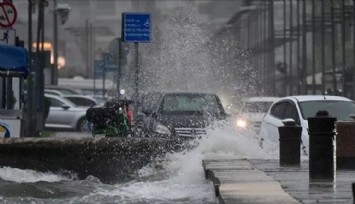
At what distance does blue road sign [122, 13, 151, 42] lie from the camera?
20.0m

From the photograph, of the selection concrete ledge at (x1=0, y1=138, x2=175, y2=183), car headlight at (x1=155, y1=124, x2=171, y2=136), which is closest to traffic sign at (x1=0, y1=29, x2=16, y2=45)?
concrete ledge at (x1=0, y1=138, x2=175, y2=183)

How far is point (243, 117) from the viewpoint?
2392 centimetres

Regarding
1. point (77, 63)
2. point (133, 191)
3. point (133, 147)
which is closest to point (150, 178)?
point (133, 147)

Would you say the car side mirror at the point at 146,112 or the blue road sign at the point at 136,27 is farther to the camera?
the blue road sign at the point at 136,27

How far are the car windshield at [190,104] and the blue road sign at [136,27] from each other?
151 centimetres

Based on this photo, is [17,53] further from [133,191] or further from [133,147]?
[133,191]

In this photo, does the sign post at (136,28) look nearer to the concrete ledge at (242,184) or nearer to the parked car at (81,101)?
the concrete ledge at (242,184)

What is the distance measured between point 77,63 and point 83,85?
34301 mm

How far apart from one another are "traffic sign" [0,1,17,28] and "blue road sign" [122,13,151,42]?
146 inches

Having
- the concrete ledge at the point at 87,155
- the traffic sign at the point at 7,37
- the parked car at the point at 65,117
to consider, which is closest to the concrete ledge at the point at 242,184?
the concrete ledge at the point at 87,155

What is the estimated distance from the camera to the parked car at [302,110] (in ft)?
55.8

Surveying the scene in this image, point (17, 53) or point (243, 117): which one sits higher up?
point (17, 53)

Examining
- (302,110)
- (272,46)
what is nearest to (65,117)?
(302,110)

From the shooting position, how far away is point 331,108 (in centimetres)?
1728
